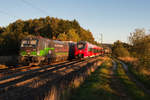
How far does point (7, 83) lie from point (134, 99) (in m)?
7.49

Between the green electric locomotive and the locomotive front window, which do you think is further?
the locomotive front window

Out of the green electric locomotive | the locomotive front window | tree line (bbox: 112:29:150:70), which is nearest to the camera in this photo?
the green electric locomotive

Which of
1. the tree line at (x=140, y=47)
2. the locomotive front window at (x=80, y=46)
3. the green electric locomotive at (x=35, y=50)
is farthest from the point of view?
the locomotive front window at (x=80, y=46)

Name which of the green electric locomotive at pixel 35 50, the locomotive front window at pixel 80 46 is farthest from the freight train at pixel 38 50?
the locomotive front window at pixel 80 46

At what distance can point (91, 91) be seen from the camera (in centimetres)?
920

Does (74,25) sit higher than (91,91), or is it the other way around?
(74,25)

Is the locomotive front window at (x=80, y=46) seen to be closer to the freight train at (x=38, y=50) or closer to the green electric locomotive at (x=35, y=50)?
the freight train at (x=38, y=50)

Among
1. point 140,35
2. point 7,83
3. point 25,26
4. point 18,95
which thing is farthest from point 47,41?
point 25,26

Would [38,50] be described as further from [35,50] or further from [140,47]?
[140,47]

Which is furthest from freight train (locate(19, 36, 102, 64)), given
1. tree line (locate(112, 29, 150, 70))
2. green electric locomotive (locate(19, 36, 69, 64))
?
tree line (locate(112, 29, 150, 70))

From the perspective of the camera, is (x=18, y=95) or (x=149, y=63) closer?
(x=18, y=95)

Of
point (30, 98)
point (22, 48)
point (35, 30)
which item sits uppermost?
point (35, 30)

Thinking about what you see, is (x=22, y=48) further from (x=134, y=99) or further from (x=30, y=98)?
(x=134, y=99)

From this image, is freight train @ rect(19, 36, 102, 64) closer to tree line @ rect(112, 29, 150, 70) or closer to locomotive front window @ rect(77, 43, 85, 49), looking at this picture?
locomotive front window @ rect(77, 43, 85, 49)
